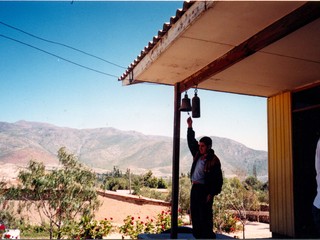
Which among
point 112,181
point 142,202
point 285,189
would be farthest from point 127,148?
point 285,189

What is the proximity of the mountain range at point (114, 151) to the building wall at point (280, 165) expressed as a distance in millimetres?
102895

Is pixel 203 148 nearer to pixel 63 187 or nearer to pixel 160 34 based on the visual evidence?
pixel 160 34

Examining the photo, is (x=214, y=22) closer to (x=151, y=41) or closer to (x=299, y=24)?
(x=299, y=24)

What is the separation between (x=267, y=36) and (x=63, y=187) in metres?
10.3

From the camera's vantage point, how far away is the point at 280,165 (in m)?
6.75

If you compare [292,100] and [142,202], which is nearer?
[292,100]

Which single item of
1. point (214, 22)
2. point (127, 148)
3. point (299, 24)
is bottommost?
point (299, 24)

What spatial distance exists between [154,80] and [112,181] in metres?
35.8

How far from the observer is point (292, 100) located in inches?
257

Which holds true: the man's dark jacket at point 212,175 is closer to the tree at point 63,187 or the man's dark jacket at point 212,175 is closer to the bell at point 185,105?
the bell at point 185,105

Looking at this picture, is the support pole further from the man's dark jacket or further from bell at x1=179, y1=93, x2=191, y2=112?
the man's dark jacket

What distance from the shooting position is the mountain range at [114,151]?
12044 centimetres

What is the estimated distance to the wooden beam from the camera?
3102 mm

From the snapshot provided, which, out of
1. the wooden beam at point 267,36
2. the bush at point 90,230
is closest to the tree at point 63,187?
the bush at point 90,230
